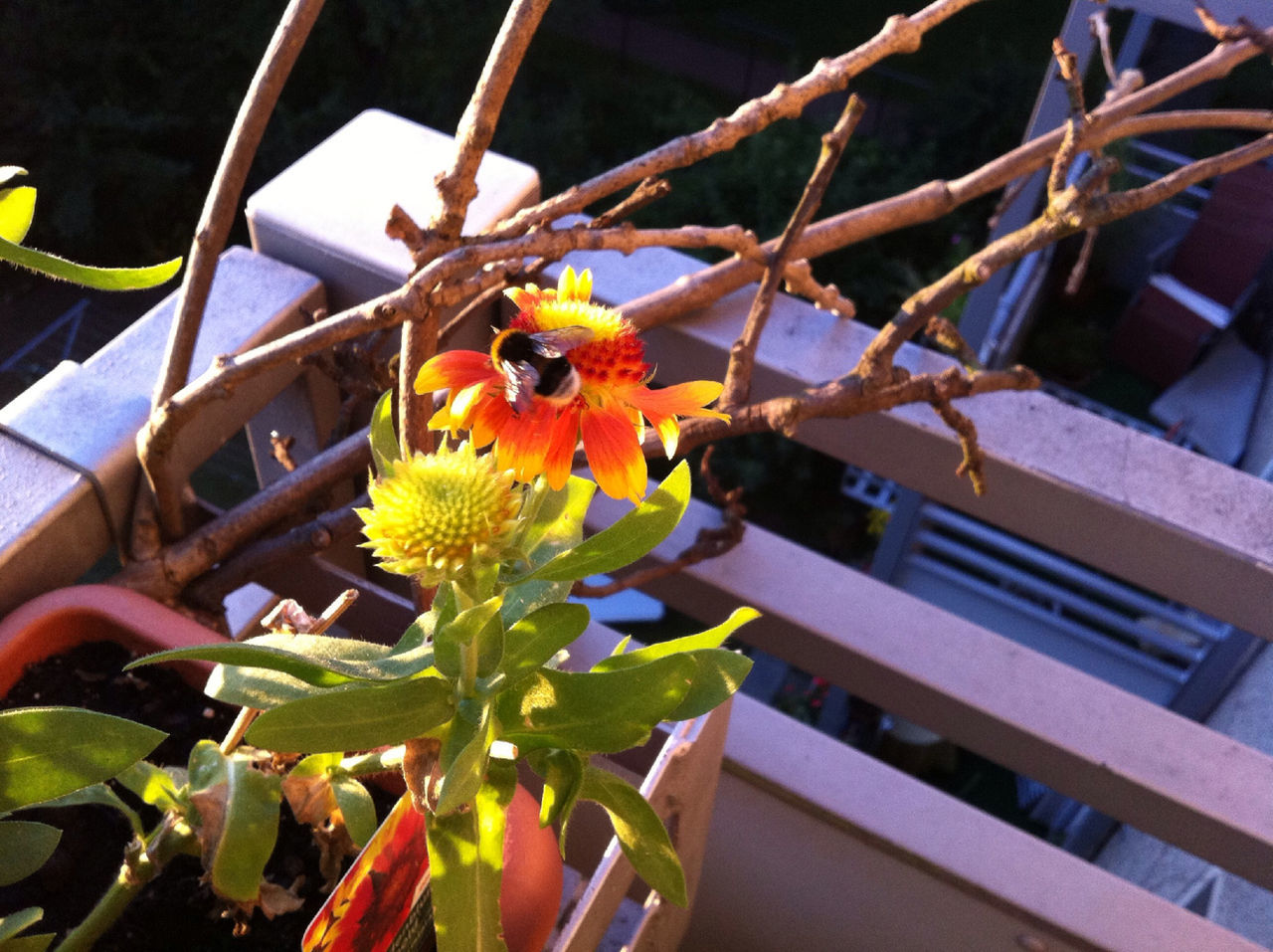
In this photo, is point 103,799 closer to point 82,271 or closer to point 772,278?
point 82,271

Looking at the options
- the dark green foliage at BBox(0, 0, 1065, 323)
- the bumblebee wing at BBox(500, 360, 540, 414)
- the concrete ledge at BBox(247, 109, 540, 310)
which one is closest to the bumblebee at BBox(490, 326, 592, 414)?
the bumblebee wing at BBox(500, 360, 540, 414)

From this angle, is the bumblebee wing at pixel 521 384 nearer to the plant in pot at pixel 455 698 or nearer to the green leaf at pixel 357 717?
the plant in pot at pixel 455 698

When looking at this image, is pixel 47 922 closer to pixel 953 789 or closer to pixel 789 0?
pixel 953 789

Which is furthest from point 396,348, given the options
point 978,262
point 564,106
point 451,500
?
point 564,106

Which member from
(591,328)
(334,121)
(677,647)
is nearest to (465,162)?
(591,328)

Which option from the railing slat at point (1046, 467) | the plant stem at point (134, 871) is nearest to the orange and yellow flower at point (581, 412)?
the plant stem at point (134, 871)

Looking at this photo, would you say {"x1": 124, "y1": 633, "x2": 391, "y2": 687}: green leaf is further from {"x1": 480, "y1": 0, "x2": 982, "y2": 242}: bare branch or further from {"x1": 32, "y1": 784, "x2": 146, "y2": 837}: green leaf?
{"x1": 480, "y1": 0, "x2": 982, "y2": 242}: bare branch
